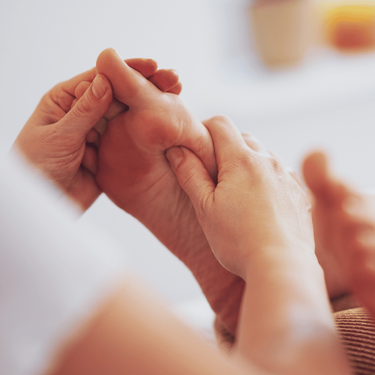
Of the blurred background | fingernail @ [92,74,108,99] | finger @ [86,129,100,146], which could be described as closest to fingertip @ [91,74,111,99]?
fingernail @ [92,74,108,99]

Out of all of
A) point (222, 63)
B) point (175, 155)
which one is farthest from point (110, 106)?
point (222, 63)

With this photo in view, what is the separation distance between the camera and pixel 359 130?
1.78 meters

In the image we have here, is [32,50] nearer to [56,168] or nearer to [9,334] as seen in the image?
[56,168]

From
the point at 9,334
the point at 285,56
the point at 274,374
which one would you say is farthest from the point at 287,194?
the point at 285,56

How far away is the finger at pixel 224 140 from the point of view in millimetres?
634

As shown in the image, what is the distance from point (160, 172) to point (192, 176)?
7 centimetres

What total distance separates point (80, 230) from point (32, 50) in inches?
34.3

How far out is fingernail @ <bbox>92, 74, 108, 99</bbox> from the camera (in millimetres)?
550

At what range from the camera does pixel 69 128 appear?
587mm

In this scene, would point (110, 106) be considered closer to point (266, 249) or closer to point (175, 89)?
point (175, 89)

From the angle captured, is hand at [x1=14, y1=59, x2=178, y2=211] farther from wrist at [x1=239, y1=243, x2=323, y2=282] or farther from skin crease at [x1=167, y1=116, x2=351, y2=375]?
wrist at [x1=239, y1=243, x2=323, y2=282]

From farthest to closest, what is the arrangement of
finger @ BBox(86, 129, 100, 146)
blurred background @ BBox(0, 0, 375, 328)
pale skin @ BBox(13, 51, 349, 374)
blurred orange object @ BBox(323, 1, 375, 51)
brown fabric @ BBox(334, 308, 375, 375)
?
blurred orange object @ BBox(323, 1, 375, 51)
blurred background @ BBox(0, 0, 375, 328)
finger @ BBox(86, 129, 100, 146)
brown fabric @ BBox(334, 308, 375, 375)
pale skin @ BBox(13, 51, 349, 374)

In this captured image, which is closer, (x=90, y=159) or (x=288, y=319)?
(x=288, y=319)

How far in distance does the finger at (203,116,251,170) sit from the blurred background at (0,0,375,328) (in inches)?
19.4
